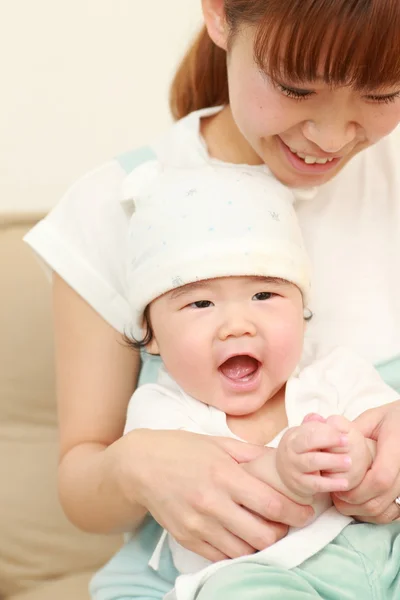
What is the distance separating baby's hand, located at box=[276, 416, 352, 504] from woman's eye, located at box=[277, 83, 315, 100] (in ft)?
1.34

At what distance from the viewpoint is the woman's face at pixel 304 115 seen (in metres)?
1.07

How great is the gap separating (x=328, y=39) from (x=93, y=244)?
20.6 inches

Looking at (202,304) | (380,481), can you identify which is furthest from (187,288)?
(380,481)

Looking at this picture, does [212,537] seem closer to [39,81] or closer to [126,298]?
[126,298]

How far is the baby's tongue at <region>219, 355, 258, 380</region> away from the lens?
1115 mm

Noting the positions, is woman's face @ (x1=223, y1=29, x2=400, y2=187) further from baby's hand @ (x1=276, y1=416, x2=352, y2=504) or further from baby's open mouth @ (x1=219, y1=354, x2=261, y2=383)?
baby's hand @ (x1=276, y1=416, x2=352, y2=504)

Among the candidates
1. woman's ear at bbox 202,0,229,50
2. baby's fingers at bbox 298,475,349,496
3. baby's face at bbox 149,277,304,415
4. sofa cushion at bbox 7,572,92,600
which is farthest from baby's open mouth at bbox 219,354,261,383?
sofa cushion at bbox 7,572,92,600

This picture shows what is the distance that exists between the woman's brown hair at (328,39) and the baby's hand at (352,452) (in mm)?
406

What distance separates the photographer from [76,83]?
1924 millimetres

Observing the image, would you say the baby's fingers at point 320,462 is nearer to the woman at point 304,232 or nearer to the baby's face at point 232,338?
the woman at point 304,232

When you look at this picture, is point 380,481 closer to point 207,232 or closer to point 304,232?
point 207,232

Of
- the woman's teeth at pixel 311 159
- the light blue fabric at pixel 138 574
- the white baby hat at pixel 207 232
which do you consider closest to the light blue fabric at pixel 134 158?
the white baby hat at pixel 207 232

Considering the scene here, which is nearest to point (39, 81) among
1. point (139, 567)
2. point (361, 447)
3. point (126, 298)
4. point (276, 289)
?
point (126, 298)

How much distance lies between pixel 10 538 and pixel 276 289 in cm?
79
